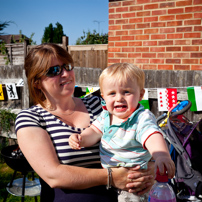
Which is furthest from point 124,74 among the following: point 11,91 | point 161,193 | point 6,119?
point 6,119

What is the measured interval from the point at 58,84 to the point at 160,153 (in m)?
1.09

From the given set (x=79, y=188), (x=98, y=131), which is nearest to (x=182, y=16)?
(x=98, y=131)

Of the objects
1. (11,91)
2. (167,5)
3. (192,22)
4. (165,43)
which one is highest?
(167,5)

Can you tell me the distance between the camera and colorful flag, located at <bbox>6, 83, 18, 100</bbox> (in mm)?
5544

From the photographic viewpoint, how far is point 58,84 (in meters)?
2.04

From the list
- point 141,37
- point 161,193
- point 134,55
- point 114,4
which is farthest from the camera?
point 114,4

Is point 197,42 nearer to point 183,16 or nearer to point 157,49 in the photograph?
point 183,16

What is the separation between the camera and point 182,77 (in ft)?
12.8

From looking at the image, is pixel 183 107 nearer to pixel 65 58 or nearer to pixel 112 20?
pixel 65 58

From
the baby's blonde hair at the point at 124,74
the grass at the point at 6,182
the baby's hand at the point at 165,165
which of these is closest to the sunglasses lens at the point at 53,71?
the baby's blonde hair at the point at 124,74

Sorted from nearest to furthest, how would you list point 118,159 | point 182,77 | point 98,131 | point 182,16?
1. point 118,159
2. point 98,131
3. point 182,77
4. point 182,16

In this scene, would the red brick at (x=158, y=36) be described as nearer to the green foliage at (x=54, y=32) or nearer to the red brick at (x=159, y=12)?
the red brick at (x=159, y=12)

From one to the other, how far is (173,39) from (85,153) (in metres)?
3.16

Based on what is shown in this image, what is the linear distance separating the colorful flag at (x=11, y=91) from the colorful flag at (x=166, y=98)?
333 centimetres
